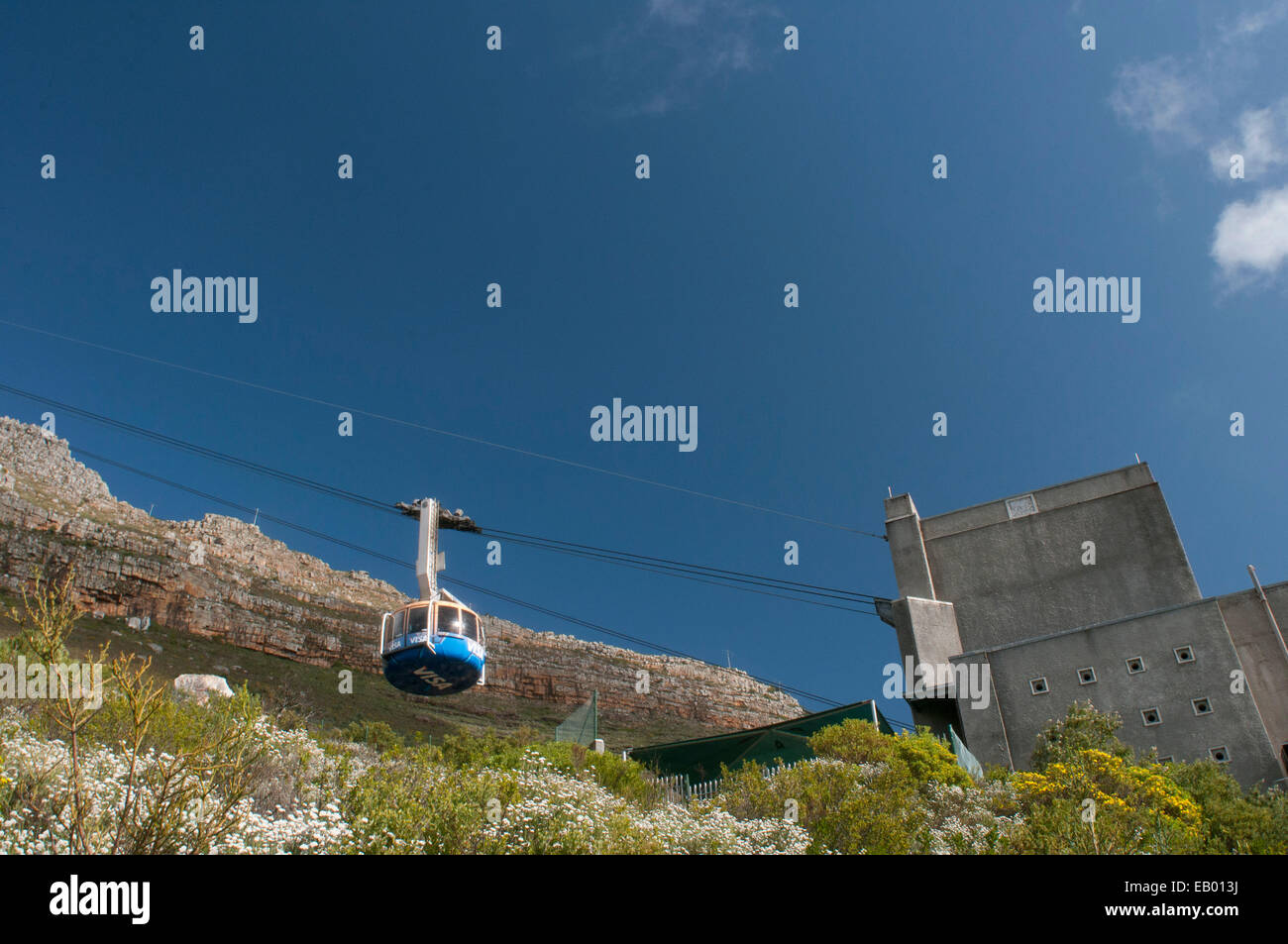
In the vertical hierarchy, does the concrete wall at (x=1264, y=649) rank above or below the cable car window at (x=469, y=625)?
below

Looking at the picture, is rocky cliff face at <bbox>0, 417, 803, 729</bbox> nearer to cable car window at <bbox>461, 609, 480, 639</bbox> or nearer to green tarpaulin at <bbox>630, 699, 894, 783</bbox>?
green tarpaulin at <bbox>630, 699, 894, 783</bbox>

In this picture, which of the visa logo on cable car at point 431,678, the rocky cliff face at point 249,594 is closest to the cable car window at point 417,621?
the visa logo on cable car at point 431,678

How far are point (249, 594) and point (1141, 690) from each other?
82068 millimetres

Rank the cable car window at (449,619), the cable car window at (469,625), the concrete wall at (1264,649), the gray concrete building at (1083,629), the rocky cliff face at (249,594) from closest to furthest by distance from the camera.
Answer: the cable car window at (449,619) → the cable car window at (469,625) → the concrete wall at (1264,649) → the gray concrete building at (1083,629) → the rocky cliff face at (249,594)

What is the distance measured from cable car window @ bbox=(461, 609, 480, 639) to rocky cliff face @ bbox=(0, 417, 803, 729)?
152ft

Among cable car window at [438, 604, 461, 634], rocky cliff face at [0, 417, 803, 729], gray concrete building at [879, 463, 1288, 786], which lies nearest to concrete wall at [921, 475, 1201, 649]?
gray concrete building at [879, 463, 1288, 786]

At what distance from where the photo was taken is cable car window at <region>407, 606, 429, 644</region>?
1900 cm

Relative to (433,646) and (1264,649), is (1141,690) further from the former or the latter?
(433,646)

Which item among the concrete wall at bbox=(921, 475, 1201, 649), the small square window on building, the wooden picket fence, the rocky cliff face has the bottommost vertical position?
the wooden picket fence

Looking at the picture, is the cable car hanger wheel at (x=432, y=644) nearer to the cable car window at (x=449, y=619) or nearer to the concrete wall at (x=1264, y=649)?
the cable car window at (x=449, y=619)

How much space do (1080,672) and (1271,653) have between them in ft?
21.9

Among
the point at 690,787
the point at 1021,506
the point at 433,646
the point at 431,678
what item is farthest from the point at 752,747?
the point at 1021,506

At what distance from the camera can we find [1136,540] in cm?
3622

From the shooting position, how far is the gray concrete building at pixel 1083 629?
29234mm
